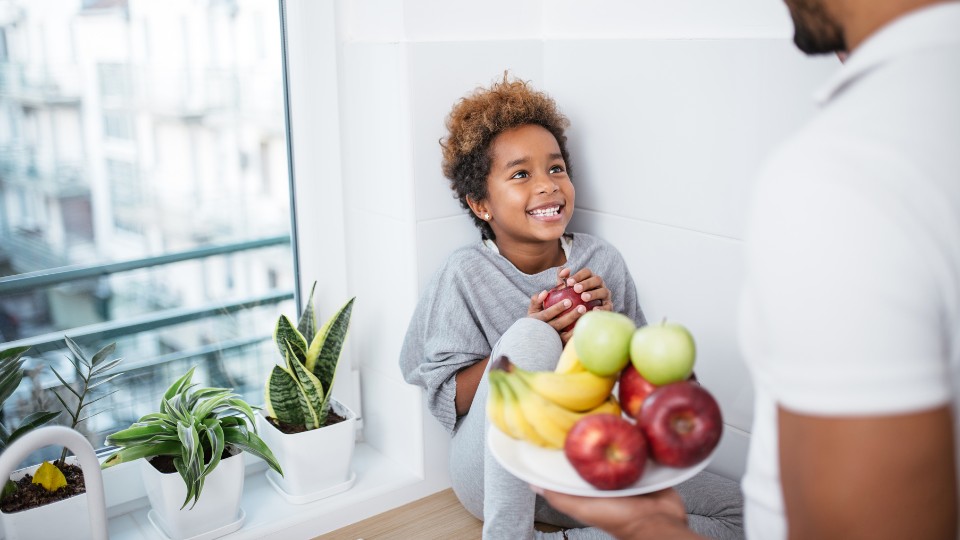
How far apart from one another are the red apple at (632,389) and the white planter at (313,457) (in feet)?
2.56

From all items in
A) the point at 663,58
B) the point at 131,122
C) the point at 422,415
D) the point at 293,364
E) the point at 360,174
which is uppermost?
the point at 663,58

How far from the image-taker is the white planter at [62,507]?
3.80 feet

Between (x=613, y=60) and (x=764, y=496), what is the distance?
1.07 m

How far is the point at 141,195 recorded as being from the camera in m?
1.64

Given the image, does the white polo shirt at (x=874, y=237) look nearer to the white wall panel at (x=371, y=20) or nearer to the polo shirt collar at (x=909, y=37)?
the polo shirt collar at (x=909, y=37)

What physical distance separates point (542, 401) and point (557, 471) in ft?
0.26

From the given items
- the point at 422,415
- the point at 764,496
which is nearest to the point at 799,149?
the point at 764,496

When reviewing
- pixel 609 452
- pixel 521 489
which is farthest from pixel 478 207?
pixel 609 452

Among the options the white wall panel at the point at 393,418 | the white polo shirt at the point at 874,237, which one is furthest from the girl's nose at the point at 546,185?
the white polo shirt at the point at 874,237

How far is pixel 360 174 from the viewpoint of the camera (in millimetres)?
1816

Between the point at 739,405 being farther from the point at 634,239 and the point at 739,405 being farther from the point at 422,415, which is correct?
the point at 422,415

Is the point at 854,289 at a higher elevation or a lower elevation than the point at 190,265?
higher

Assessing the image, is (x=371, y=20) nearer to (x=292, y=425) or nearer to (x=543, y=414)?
(x=292, y=425)

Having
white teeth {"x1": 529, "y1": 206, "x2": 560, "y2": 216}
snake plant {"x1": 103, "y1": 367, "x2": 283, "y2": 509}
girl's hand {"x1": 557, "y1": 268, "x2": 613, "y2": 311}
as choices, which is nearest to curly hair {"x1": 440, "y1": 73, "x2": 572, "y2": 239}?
white teeth {"x1": 529, "y1": 206, "x2": 560, "y2": 216}
